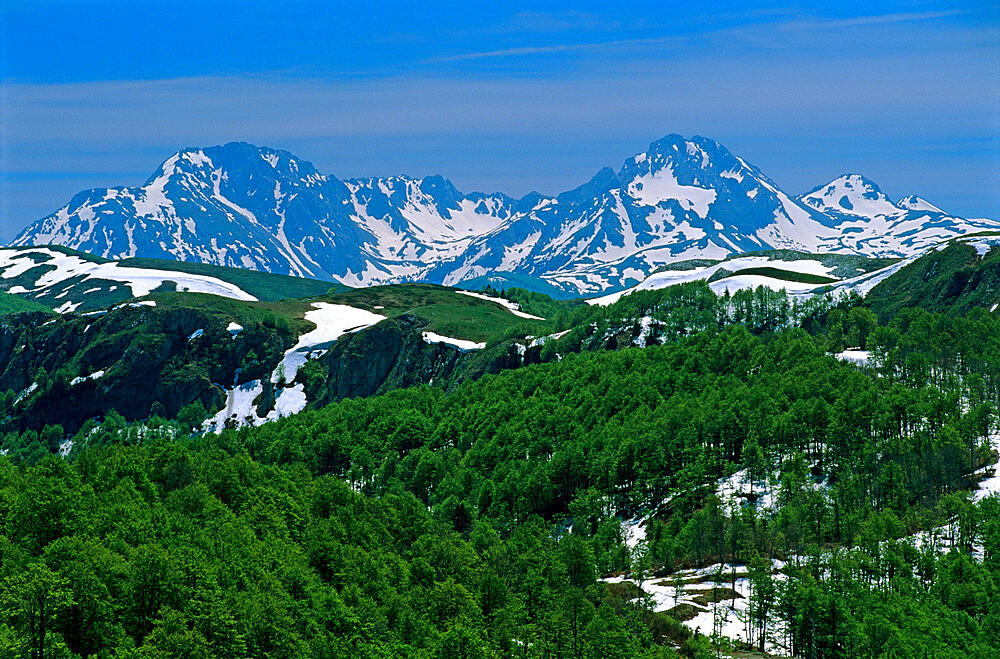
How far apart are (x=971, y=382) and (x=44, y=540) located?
161219mm

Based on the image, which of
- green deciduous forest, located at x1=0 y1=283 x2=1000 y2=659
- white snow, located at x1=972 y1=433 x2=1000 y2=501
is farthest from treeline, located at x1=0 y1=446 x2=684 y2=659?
white snow, located at x1=972 y1=433 x2=1000 y2=501

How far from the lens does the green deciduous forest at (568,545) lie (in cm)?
8331

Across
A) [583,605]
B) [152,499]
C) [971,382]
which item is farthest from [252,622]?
[971,382]

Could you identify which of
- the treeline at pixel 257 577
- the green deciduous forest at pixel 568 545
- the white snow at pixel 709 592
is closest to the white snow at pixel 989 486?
the green deciduous forest at pixel 568 545

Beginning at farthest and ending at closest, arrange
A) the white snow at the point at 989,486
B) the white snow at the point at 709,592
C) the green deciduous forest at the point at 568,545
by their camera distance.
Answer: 1. the white snow at the point at 989,486
2. the white snow at the point at 709,592
3. the green deciduous forest at the point at 568,545

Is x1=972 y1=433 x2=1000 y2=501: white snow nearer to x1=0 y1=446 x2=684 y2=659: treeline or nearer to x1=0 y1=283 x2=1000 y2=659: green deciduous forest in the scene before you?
x1=0 y1=283 x2=1000 y2=659: green deciduous forest

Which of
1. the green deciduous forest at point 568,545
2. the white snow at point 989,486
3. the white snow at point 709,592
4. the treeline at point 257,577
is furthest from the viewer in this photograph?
the white snow at point 989,486

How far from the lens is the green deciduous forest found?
83.3 m

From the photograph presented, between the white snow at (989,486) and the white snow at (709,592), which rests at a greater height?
the white snow at (989,486)

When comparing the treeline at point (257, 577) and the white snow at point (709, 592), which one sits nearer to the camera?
the treeline at point (257, 577)

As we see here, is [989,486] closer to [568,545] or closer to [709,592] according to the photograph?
[709,592]

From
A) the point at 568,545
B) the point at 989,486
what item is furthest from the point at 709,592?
the point at 989,486

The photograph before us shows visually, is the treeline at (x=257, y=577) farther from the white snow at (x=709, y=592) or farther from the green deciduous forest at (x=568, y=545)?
the white snow at (x=709, y=592)

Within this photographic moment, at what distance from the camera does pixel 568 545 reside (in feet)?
424
